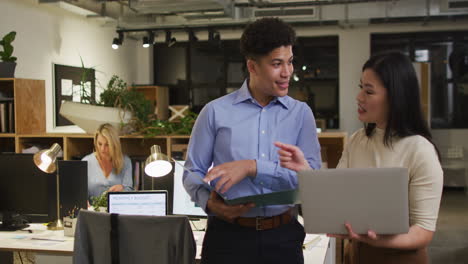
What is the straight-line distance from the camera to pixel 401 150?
1.68 meters

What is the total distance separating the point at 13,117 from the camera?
204 inches

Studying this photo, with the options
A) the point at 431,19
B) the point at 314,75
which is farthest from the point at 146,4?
the point at 431,19

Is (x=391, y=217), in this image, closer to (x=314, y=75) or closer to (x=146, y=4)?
(x=146, y=4)

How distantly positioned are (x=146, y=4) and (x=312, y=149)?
578 centimetres

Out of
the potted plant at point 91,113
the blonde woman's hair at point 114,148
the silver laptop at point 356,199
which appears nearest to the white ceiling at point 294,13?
the potted plant at point 91,113

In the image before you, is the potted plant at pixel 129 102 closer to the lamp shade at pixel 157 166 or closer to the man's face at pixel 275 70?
the lamp shade at pixel 157 166

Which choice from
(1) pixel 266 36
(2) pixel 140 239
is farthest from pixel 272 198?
(2) pixel 140 239

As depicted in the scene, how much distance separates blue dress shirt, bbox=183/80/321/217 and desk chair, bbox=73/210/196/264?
1.46 feet

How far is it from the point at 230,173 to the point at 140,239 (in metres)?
0.84

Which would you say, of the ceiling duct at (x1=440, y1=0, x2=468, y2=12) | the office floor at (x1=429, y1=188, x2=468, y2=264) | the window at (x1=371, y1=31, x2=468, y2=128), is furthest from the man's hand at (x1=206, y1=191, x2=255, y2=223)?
the window at (x1=371, y1=31, x2=468, y2=128)

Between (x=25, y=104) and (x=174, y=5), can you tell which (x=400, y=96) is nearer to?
(x=25, y=104)

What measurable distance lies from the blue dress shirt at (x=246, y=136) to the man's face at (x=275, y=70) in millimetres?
76

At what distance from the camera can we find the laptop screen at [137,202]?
2.93m

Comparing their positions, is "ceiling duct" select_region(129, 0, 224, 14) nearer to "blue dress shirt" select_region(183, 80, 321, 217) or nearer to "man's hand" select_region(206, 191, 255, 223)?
"blue dress shirt" select_region(183, 80, 321, 217)
